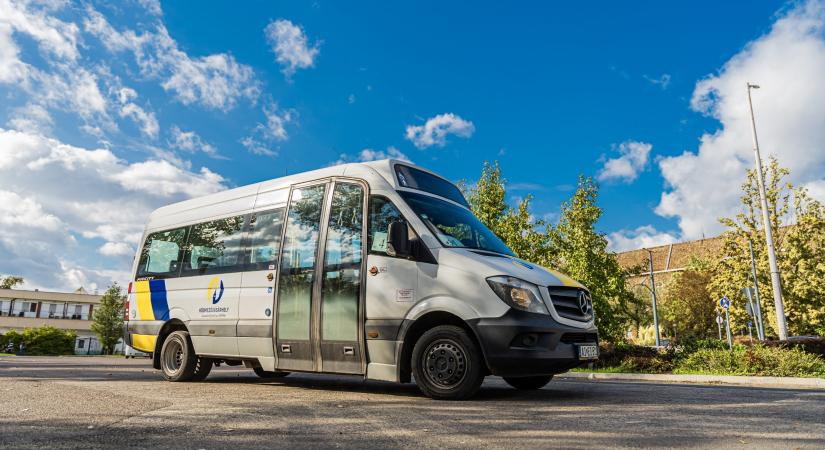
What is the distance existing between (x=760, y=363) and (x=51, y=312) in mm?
91732

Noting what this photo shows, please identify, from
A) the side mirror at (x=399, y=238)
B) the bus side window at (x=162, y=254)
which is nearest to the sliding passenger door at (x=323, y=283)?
the side mirror at (x=399, y=238)

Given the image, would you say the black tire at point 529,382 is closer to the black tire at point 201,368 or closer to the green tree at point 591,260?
the black tire at point 201,368

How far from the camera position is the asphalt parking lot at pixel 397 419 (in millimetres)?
4117

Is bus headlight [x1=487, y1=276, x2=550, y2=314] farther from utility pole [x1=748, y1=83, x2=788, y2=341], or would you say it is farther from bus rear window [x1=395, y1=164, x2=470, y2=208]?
utility pole [x1=748, y1=83, x2=788, y2=341]

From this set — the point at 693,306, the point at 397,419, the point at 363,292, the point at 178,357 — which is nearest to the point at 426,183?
→ the point at 363,292

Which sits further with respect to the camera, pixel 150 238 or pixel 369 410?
pixel 150 238

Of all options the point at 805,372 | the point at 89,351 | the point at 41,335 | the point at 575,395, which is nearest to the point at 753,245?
the point at 805,372

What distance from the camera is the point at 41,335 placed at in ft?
175

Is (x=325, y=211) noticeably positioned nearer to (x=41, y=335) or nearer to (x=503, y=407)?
(x=503, y=407)

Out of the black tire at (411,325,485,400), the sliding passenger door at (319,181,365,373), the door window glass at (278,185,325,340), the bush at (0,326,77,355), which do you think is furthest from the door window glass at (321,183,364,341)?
the bush at (0,326,77,355)

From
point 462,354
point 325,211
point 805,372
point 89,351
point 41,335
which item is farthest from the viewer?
point 89,351

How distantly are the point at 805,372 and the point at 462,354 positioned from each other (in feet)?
36.7

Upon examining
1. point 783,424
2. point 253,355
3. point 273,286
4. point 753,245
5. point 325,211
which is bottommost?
point 783,424

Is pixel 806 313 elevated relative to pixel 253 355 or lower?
elevated
